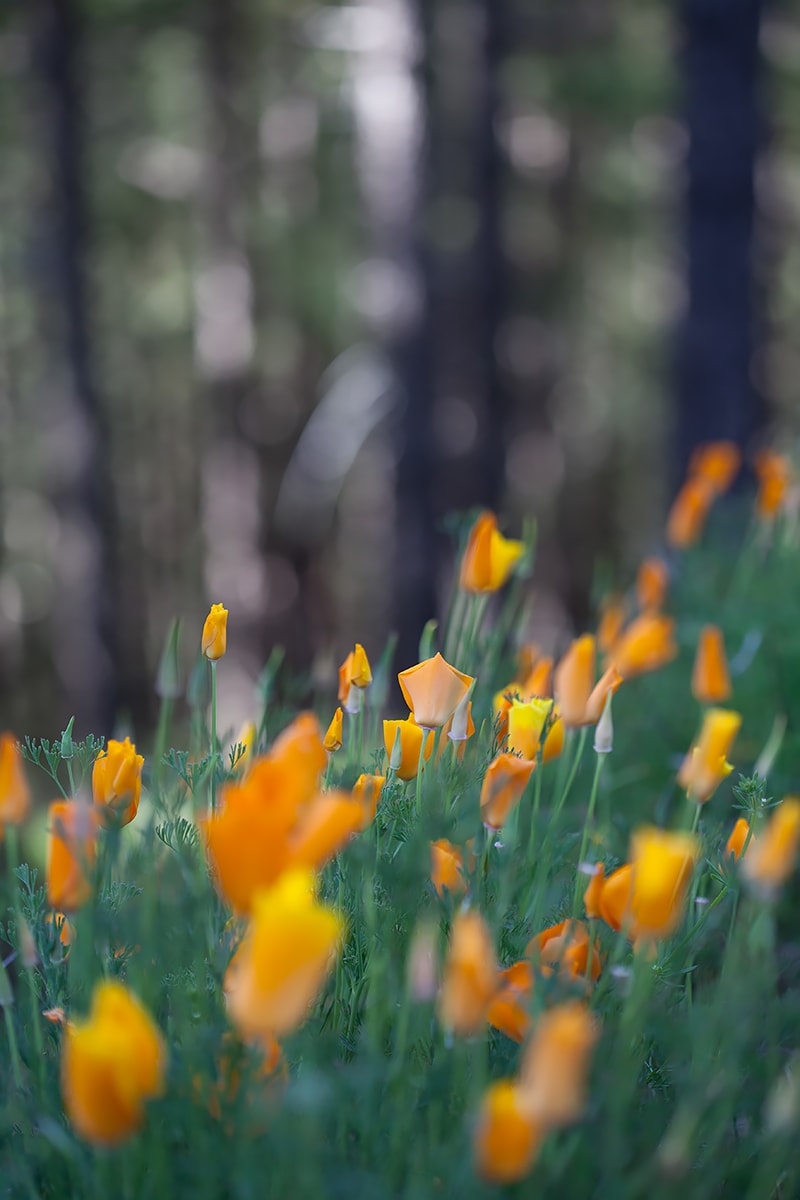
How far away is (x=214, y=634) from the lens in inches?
51.5

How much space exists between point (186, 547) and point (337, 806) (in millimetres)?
16518

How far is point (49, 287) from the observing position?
8.21 m

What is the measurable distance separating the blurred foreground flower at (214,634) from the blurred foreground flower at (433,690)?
246 mm

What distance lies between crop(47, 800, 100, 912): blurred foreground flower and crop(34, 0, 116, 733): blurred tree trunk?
24.8 feet

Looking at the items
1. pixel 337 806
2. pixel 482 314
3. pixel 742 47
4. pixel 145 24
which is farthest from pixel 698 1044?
pixel 145 24

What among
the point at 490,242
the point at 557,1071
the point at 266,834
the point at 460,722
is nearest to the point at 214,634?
the point at 460,722

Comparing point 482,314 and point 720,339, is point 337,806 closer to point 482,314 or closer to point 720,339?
point 720,339

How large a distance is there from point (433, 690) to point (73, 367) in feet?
24.6

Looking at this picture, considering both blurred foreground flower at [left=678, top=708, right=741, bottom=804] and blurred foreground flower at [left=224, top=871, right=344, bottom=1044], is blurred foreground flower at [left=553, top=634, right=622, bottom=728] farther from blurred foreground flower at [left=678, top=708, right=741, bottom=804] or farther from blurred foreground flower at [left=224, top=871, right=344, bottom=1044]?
blurred foreground flower at [left=224, top=871, right=344, bottom=1044]

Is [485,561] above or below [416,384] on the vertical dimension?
below

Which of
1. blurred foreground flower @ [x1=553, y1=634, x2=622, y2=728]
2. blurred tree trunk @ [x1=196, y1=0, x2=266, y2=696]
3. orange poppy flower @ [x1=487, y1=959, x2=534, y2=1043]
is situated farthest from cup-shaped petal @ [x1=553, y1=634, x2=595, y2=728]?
blurred tree trunk @ [x1=196, y1=0, x2=266, y2=696]

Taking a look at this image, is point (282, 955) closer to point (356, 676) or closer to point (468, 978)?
point (468, 978)

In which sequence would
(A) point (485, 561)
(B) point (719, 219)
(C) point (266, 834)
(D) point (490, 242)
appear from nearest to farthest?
(C) point (266, 834) → (A) point (485, 561) → (B) point (719, 219) → (D) point (490, 242)

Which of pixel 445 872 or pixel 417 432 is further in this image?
pixel 417 432
